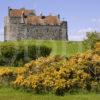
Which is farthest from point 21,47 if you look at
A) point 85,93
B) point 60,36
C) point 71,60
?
point 60,36

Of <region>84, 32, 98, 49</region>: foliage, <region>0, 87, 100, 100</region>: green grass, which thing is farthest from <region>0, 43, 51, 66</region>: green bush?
<region>0, 87, 100, 100</region>: green grass

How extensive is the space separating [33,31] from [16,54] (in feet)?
174

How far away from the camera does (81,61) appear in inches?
683

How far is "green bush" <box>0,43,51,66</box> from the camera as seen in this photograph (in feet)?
86.2

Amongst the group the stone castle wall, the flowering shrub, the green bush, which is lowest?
the flowering shrub

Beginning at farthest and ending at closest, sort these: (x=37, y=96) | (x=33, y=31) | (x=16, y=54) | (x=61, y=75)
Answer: (x=33, y=31) → (x=16, y=54) → (x=61, y=75) → (x=37, y=96)

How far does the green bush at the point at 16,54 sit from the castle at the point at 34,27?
49.5 meters

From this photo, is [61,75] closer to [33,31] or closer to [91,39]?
[91,39]

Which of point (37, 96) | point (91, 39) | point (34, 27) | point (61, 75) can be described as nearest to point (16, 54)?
point (91, 39)

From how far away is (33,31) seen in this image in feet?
261

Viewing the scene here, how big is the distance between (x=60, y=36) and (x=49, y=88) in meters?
61.9

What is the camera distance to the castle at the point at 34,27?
257 ft

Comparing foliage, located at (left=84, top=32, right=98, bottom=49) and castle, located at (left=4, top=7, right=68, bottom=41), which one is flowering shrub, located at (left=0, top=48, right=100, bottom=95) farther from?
castle, located at (left=4, top=7, right=68, bottom=41)

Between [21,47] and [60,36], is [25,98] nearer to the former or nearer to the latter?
[21,47]
